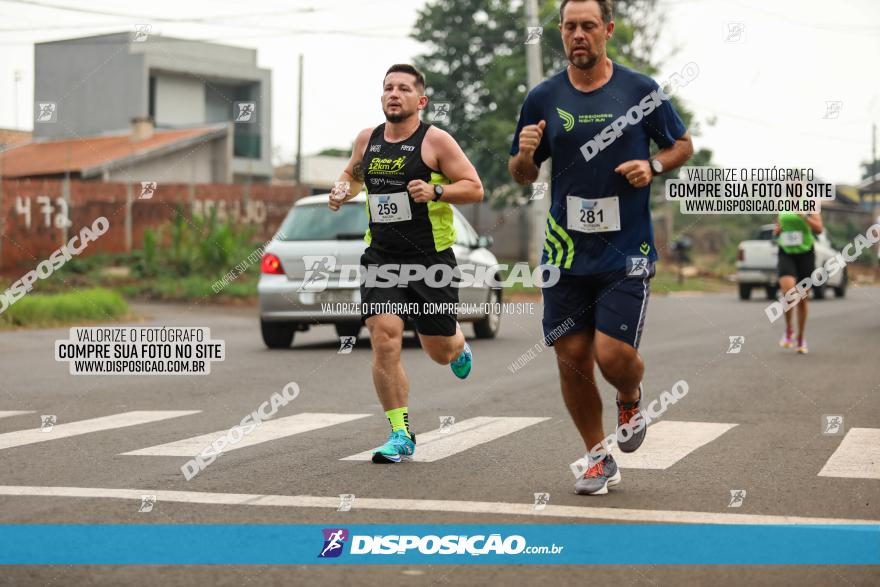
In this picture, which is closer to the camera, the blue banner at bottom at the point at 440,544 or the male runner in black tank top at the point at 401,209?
the blue banner at bottom at the point at 440,544

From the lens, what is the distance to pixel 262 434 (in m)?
8.41

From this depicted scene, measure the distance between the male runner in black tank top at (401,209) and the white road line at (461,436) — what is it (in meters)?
0.26

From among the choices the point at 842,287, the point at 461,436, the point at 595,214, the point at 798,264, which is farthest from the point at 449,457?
the point at 842,287

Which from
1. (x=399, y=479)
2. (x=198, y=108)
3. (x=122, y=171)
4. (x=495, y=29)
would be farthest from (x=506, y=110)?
(x=399, y=479)

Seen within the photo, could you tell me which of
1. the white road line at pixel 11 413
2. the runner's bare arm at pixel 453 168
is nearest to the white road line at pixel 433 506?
the runner's bare arm at pixel 453 168

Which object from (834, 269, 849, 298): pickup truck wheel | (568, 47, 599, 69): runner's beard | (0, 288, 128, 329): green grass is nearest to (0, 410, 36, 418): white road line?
(568, 47, 599, 69): runner's beard

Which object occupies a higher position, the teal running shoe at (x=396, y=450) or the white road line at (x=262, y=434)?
the teal running shoe at (x=396, y=450)

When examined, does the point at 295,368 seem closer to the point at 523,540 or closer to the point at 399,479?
the point at 399,479

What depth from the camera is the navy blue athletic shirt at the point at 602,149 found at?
19.6 ft

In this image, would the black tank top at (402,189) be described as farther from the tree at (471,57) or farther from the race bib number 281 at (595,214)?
the tree at (471,57)

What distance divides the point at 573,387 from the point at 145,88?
44583mm

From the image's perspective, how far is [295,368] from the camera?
514 inches

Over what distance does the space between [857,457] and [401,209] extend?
2.88 metres

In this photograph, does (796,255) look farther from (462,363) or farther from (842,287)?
(842,287)
